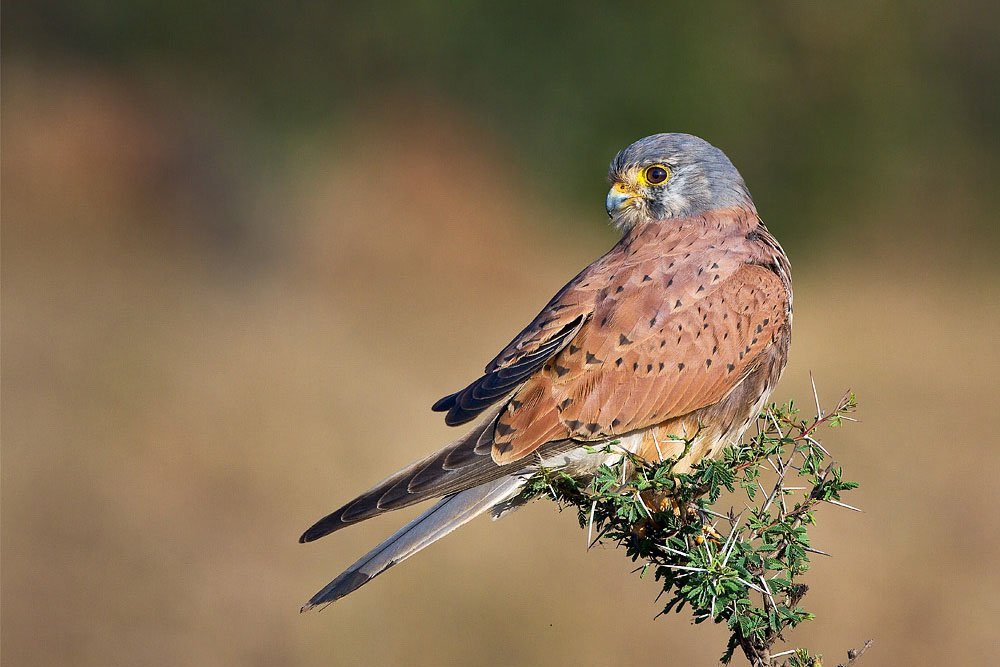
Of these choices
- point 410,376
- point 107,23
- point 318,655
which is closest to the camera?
point 318,655

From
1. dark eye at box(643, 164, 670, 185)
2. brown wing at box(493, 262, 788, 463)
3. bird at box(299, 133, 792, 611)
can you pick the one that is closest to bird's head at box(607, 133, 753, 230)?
dark eye at box(643, 164, 670, 185)

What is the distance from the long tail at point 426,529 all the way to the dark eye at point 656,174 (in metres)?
1.31

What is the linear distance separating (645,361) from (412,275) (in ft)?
28.1

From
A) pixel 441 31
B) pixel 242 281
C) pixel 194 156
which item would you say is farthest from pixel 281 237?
pixel 441 31

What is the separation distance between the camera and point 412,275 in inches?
470

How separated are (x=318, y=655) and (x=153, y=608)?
1294mm

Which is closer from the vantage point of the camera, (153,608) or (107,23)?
(153,608)

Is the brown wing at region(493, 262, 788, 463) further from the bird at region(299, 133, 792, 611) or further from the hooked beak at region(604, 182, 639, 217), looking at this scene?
the hooked beak at region(604, 182, 639, 217)

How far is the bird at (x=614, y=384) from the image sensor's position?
3404 millimetres

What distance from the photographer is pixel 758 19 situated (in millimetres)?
12258

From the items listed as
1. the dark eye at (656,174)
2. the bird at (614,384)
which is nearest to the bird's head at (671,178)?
the dark eye at (656,174)

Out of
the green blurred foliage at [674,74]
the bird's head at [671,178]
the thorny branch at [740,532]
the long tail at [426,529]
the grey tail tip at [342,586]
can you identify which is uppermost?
the green blurred foliage at [674,74]

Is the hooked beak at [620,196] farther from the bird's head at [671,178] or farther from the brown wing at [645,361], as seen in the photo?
the brown wing at [645,361]

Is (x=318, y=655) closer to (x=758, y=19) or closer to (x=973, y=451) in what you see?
(x=973, y=451)
